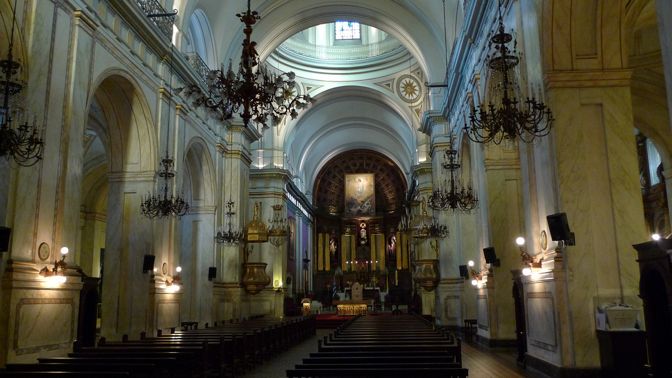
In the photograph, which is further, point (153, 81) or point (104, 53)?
point (153, 81)

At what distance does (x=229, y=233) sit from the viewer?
17328 millimetres

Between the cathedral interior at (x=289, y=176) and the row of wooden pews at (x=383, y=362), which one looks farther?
the cathedral interior at (x=289, y=176)

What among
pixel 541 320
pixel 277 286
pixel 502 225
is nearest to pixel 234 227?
pixel 277 286

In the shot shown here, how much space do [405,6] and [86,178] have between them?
546 inches

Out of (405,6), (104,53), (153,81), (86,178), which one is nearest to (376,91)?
(405,6)

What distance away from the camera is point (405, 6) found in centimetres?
1988

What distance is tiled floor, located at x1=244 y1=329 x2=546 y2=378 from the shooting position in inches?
349

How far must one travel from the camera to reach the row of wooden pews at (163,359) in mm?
5531

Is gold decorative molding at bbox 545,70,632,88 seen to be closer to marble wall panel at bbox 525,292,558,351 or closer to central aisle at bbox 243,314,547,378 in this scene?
marble wall panel at bbox 525,292,558,351

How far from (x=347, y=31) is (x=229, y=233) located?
15.2 meters

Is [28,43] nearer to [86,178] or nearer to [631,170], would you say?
[631,170]

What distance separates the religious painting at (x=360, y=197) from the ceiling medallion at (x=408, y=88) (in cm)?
1296

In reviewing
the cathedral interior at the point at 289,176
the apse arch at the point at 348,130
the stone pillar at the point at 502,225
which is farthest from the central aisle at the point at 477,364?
the apse arch at the point at 348,130

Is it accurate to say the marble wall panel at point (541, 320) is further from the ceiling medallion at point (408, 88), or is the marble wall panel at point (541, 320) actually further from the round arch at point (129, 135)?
the ceiling medallion at point (408, 88)
